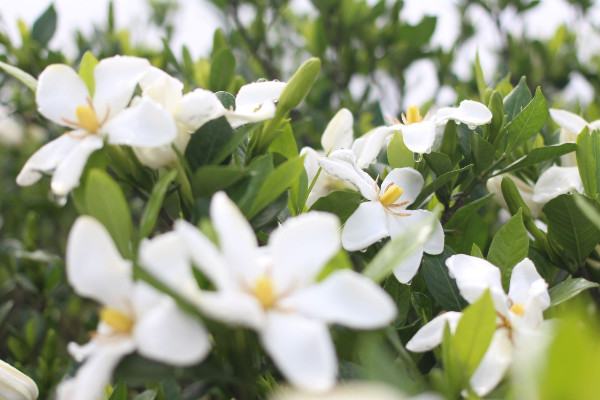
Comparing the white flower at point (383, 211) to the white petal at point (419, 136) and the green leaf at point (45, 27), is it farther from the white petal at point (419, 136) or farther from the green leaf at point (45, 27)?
the green leaf at point (45, 27)

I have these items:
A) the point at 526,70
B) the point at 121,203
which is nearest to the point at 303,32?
the point at 526,70

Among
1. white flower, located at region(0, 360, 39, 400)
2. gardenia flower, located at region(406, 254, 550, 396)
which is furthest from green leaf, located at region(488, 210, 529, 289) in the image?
white flower, located at region(0, 360, 39, 400)

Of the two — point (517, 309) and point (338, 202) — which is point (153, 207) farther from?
point (517, 309)

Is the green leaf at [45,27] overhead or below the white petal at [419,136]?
below

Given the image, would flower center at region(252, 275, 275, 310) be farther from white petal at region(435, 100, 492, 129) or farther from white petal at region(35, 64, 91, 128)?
white petal at region(435, 100, 492, 129)

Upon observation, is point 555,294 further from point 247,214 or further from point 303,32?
point 303,32

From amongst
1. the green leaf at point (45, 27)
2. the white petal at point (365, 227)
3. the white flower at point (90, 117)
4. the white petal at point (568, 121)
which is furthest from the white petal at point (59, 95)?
the green leaf at point (45, 27)
